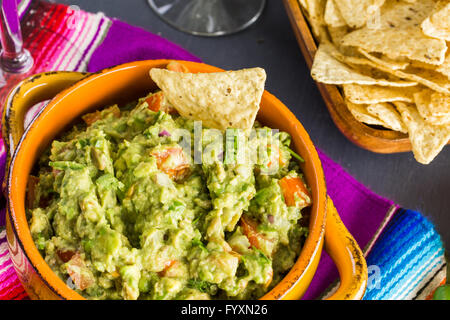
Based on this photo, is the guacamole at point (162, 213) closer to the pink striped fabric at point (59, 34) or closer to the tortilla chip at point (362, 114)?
the tortilla chip at point (362, 114)

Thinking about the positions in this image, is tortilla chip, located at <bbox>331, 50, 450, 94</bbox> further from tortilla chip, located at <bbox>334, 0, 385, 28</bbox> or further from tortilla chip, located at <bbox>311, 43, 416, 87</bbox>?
tortilla chip, located at <bbox>334, 0, 385, 28</bbox>

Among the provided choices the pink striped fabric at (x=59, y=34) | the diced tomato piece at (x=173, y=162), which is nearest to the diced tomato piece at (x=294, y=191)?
the diced tomato piece at (x=173, y=162)

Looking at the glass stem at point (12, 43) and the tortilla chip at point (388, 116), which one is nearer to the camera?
the tortilla chip at point (388, 116)

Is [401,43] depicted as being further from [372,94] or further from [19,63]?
[19,63]

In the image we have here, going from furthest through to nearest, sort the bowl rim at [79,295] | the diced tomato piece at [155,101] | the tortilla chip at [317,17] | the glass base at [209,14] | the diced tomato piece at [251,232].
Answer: the glass base at [209,14], the tortilla chip at [317,17], the diced tomato piece at [155,101], the diced tomato piece at [251,232], the bowl rim at [79,295]

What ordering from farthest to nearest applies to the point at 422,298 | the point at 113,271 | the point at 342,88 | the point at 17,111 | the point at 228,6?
the point at 228,6, the point at 342,88, the point at 422,298, the point at 17,111, the point at 113,271

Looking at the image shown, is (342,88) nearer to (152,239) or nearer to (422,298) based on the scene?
(422,298)
